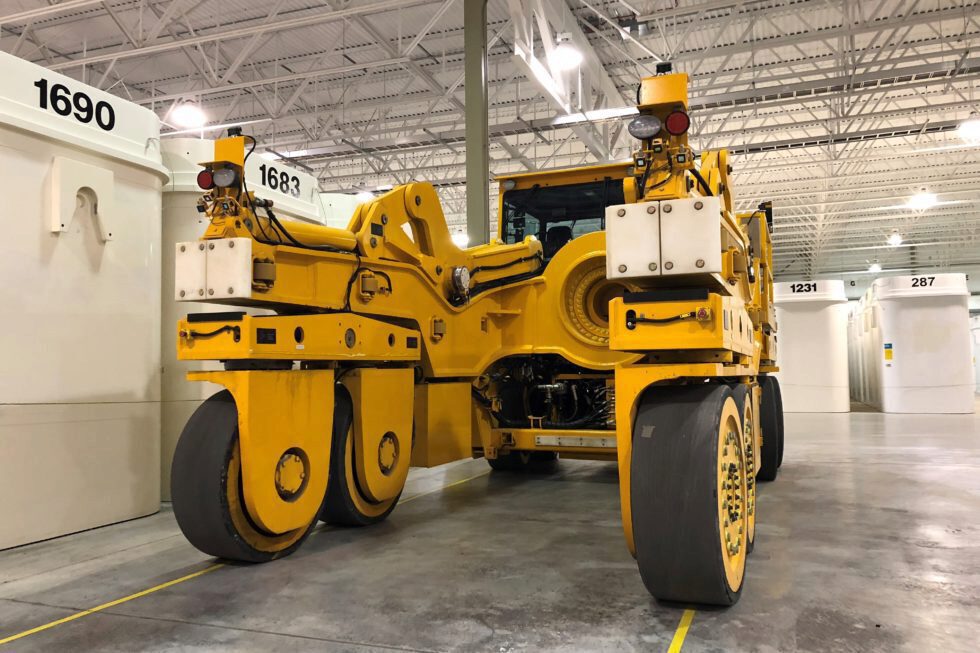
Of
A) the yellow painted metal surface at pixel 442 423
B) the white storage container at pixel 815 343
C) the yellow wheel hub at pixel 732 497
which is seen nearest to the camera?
the yellow wheel hub at pixel 732 497

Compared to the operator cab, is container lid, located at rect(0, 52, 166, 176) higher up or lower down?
higher up

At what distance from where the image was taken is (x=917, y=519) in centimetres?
565

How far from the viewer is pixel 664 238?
340cm

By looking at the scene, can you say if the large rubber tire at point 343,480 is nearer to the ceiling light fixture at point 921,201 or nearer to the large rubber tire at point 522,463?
the large rubber tire at point 522,463

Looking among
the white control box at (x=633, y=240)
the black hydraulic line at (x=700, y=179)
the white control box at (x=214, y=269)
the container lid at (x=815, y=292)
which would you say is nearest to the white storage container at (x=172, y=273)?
the white control box at (x=214, y=269)

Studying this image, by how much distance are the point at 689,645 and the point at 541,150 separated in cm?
1923

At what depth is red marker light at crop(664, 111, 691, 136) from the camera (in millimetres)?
3504

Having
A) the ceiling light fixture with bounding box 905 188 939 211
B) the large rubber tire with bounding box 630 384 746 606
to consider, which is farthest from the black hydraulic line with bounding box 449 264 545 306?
the ceiling light fixture with bounding box 905 188 939 211

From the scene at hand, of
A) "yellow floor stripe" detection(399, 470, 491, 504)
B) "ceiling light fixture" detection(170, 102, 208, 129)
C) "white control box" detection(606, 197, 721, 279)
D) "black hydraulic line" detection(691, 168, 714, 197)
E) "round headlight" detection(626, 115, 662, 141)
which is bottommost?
"yellow floor stripe" detection(399, 470, 491, 504)

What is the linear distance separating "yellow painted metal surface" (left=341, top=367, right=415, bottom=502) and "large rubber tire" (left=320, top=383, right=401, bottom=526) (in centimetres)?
5

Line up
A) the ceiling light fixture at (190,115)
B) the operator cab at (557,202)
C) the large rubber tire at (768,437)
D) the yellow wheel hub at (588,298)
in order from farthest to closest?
the ceiling light fixture at (190,115) < the large rubber tire at (768,437) < the operator cab at (557,202) < the yellow wheel hub at (588,298)

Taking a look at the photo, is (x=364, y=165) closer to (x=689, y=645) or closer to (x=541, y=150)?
(x=541, y=150)

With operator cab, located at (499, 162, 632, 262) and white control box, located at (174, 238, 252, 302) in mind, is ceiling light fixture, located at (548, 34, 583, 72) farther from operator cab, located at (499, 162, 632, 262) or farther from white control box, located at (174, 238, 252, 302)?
white control box, located at (174, 238, 252, 302)

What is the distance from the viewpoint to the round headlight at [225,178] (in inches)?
173
